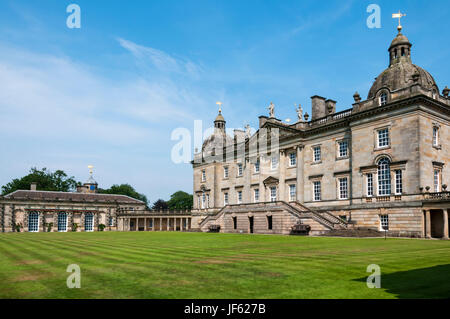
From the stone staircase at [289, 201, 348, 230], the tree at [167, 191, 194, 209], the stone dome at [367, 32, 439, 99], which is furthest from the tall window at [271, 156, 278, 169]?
the tree at [167, 191, 194, 209]

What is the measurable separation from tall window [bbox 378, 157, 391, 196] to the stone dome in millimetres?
6482

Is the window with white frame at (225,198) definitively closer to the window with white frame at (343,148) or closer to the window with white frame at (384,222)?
the window with white frame at (343,148)

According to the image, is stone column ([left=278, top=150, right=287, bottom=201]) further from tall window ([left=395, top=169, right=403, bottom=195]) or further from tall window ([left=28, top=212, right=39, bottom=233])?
tall window ([left=28, top=212, right=39, bottom=233])

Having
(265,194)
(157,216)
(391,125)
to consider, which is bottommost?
(157,216)

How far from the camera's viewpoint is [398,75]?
118ft

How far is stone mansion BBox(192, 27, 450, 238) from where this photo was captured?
32.1 meters

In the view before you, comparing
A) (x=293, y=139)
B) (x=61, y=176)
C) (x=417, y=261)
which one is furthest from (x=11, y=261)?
(x=61, y=176)

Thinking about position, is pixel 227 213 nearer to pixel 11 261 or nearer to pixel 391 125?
pixel 391 125

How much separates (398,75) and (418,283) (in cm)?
3107

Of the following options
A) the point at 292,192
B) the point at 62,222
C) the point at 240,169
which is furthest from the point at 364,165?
the point at 62,222

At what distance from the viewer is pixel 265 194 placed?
49.1 metres

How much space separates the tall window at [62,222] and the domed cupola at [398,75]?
190 ft

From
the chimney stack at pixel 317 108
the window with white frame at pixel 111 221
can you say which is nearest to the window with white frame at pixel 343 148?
the chimney stack at pixel 317 108

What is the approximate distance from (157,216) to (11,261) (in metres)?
61.1
